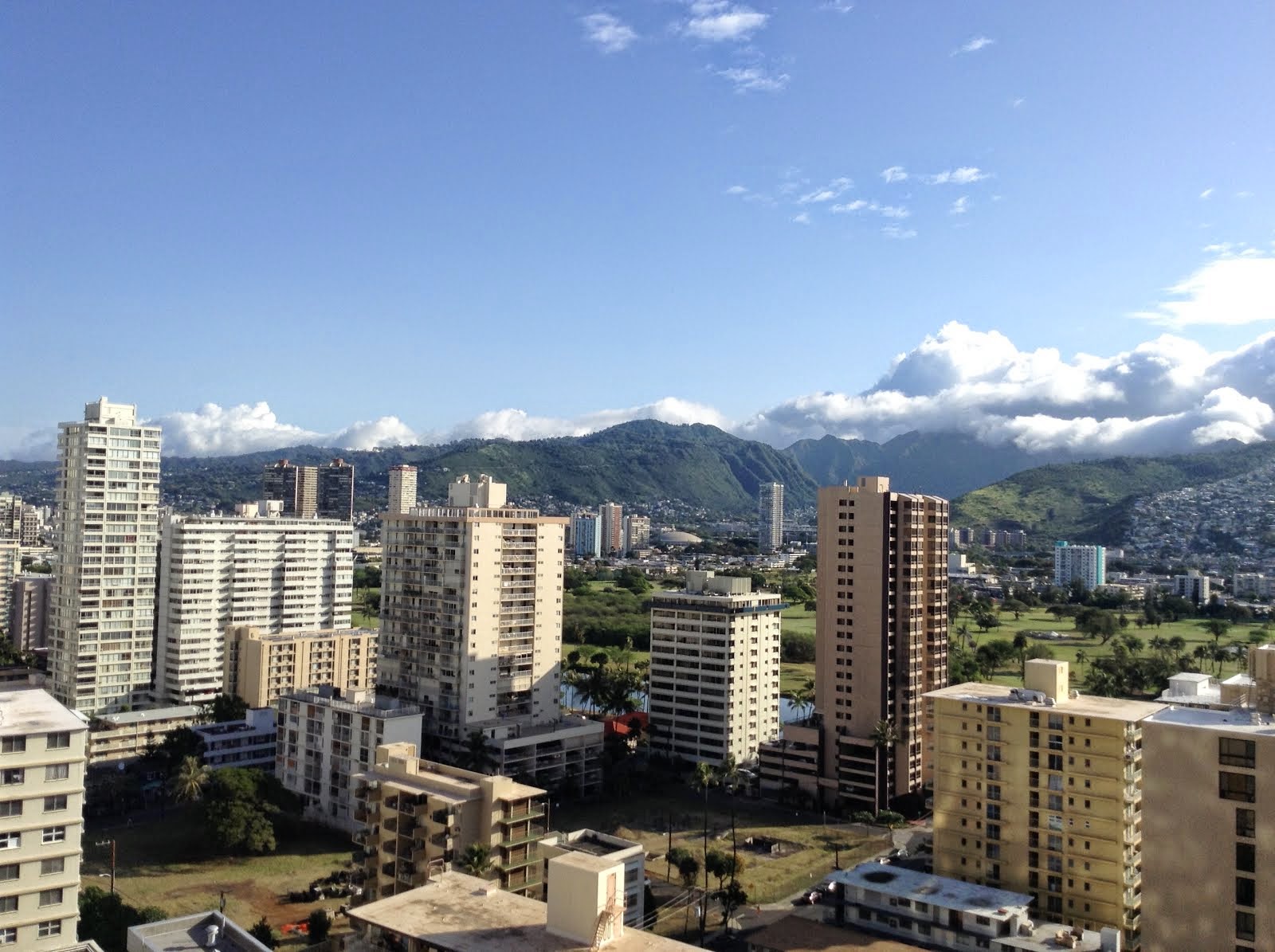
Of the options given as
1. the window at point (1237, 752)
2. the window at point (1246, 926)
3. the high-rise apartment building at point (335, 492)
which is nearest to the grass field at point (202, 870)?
the window at point (1246, 926)

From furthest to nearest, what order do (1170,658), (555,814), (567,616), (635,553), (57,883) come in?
(635,553), (567,616), (1170,658), (555,814), (57,883)

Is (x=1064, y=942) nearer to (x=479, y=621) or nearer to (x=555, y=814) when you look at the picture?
(x=555, y=814)

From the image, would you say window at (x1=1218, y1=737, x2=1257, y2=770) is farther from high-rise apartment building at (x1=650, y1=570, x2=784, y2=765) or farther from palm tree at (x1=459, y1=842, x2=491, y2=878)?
high-rise apartment building at (x1=650, y1=570, x2=784, y2=765)

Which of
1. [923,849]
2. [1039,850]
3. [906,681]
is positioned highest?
[906,681]

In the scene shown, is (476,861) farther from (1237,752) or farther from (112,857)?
(1237,752)

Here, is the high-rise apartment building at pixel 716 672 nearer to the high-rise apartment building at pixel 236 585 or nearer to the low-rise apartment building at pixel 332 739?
the low-rise apartment building at pixel 332 739


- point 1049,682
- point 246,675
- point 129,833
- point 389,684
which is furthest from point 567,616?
point 1049,682
